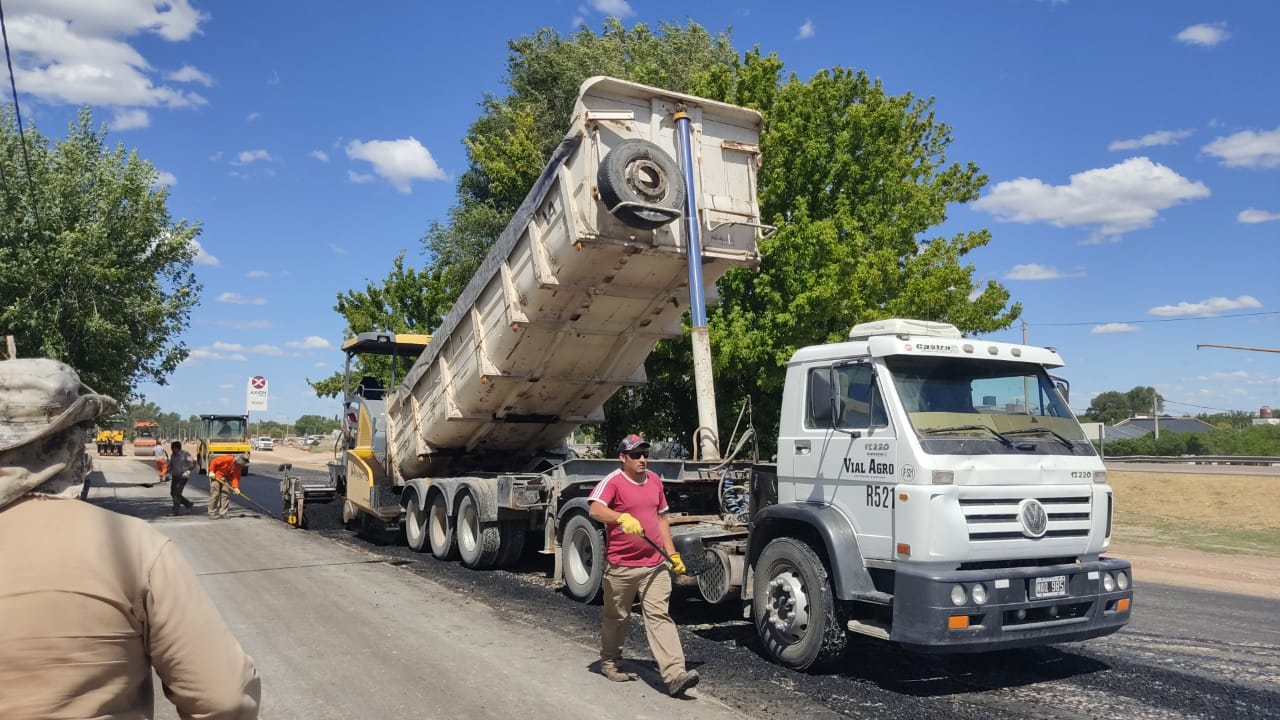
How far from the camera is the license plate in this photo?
5.95 meters

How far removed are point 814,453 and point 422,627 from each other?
3.79 metres

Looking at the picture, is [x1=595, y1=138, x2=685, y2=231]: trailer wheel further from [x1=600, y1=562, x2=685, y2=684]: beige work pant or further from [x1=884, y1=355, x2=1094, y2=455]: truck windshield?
[x1=600, y1=562, x2=685, y2=684]: beige work pant

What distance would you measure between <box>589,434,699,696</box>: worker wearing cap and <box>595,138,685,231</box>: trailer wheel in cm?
279

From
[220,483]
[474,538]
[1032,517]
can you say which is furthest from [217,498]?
[1032,517]

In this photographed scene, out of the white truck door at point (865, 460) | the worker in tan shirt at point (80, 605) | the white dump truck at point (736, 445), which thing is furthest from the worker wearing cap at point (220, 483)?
the worker in tan shirt at point (80, 605)

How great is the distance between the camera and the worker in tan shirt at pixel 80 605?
5.82 feet

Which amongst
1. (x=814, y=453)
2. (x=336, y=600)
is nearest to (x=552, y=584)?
(x=336, y=600)

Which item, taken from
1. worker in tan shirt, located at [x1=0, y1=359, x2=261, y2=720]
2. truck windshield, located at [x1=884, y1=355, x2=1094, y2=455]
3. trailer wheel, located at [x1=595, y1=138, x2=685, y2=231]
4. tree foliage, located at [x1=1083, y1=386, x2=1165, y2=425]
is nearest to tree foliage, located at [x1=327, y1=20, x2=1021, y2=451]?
trailer wheel, located at [x1=595, y1=138, x2=685, y2=231]

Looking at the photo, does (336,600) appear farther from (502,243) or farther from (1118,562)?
(1118,562)

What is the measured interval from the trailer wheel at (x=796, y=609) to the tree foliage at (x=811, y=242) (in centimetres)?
931

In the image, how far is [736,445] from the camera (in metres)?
8.38

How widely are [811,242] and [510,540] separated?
28.1 ft

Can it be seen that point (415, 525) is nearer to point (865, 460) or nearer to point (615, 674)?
point (615, 674)

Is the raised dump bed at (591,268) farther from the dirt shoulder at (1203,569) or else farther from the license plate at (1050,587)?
the dirt shoulder at (1203,569)
